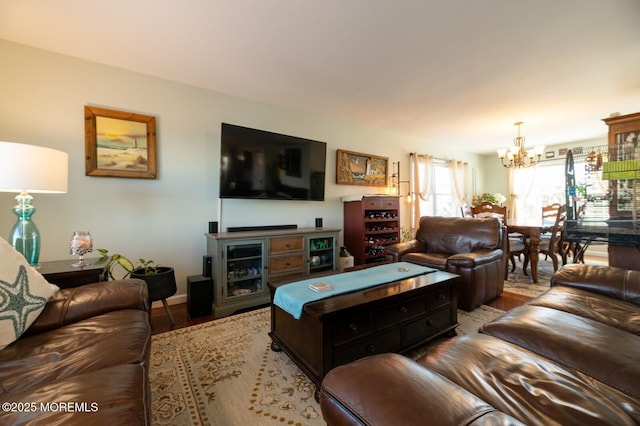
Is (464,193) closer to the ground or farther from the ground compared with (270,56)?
closer to the ground

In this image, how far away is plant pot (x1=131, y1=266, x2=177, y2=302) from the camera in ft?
7.09

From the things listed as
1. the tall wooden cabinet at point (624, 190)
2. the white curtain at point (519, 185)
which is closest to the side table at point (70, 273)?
the tall wooden cabinet at point (624, 190)

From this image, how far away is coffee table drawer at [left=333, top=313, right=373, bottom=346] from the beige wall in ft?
7.18

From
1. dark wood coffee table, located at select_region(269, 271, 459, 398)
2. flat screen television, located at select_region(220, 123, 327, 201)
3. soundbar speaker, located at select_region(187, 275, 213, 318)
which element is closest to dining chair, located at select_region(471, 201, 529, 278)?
dark wood coffee table, located at select_region(269, 271, 459, 398)

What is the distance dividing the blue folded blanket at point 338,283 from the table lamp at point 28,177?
1636 millimetres

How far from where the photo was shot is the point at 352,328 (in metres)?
1.47

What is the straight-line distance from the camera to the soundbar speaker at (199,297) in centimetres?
248

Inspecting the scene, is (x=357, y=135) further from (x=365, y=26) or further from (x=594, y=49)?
(x=594, y=49)

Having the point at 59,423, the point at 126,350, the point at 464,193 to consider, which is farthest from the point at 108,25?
the point at 464,193

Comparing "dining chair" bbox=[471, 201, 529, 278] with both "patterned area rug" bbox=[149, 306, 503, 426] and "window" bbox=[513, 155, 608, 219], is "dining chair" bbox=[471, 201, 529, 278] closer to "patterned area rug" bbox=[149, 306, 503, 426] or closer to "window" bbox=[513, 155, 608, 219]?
"patterned area rug" bbox=[149, 306, 503, 426]

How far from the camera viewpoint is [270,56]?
239 cm

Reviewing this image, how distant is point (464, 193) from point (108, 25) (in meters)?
6.80

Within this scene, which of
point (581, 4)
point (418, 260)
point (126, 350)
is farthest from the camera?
point (418, 260)

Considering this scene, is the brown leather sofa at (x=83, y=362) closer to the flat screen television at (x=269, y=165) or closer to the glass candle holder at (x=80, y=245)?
the glass candle holder at (x=80, y=245)
